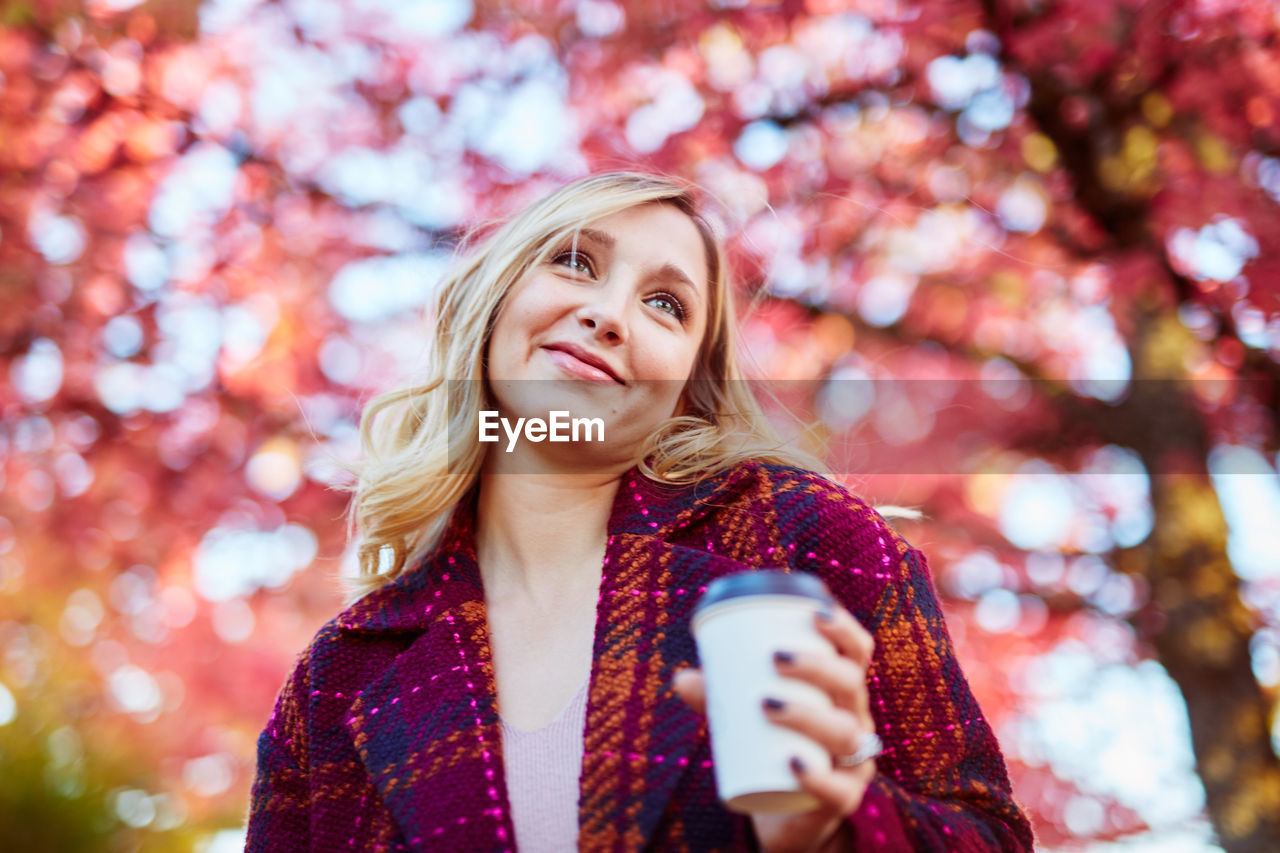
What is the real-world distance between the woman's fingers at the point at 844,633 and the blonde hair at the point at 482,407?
0.85 metres

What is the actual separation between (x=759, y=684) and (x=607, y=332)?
964 mm

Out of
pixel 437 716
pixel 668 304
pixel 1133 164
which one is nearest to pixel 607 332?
Answer: pixel 668 304

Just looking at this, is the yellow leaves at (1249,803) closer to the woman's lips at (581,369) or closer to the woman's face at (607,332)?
the woman's face at (607,332)

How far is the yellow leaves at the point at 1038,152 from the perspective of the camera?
5.12m

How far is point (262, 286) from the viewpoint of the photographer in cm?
564

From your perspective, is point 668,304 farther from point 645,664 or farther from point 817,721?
point 817,721

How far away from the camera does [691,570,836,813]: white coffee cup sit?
104 centimetres

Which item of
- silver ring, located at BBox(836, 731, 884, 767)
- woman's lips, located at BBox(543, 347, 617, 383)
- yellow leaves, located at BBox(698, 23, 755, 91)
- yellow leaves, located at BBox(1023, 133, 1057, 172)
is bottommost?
silver ring, located at BBox(836, 731, 884, 767)

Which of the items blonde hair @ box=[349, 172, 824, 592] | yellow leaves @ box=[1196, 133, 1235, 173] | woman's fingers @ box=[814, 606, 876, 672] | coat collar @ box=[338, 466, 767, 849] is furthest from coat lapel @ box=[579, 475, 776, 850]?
yellow leaves @ box=[1196, 133, 1235, 173]

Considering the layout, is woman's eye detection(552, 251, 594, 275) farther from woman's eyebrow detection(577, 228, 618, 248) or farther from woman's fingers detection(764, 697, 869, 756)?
woman's fingers detection(764, 697, 869, 756)

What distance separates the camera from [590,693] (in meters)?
1.65

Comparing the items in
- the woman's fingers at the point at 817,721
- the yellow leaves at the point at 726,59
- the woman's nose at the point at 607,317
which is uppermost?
the yellow leaves at the point at 726,59

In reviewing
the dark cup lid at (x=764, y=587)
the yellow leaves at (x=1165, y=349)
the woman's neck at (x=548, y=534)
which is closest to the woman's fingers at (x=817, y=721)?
the dark cup lid at (x=764, y=587)

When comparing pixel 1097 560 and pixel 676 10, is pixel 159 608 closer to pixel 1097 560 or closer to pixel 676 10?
pixel 676 10
